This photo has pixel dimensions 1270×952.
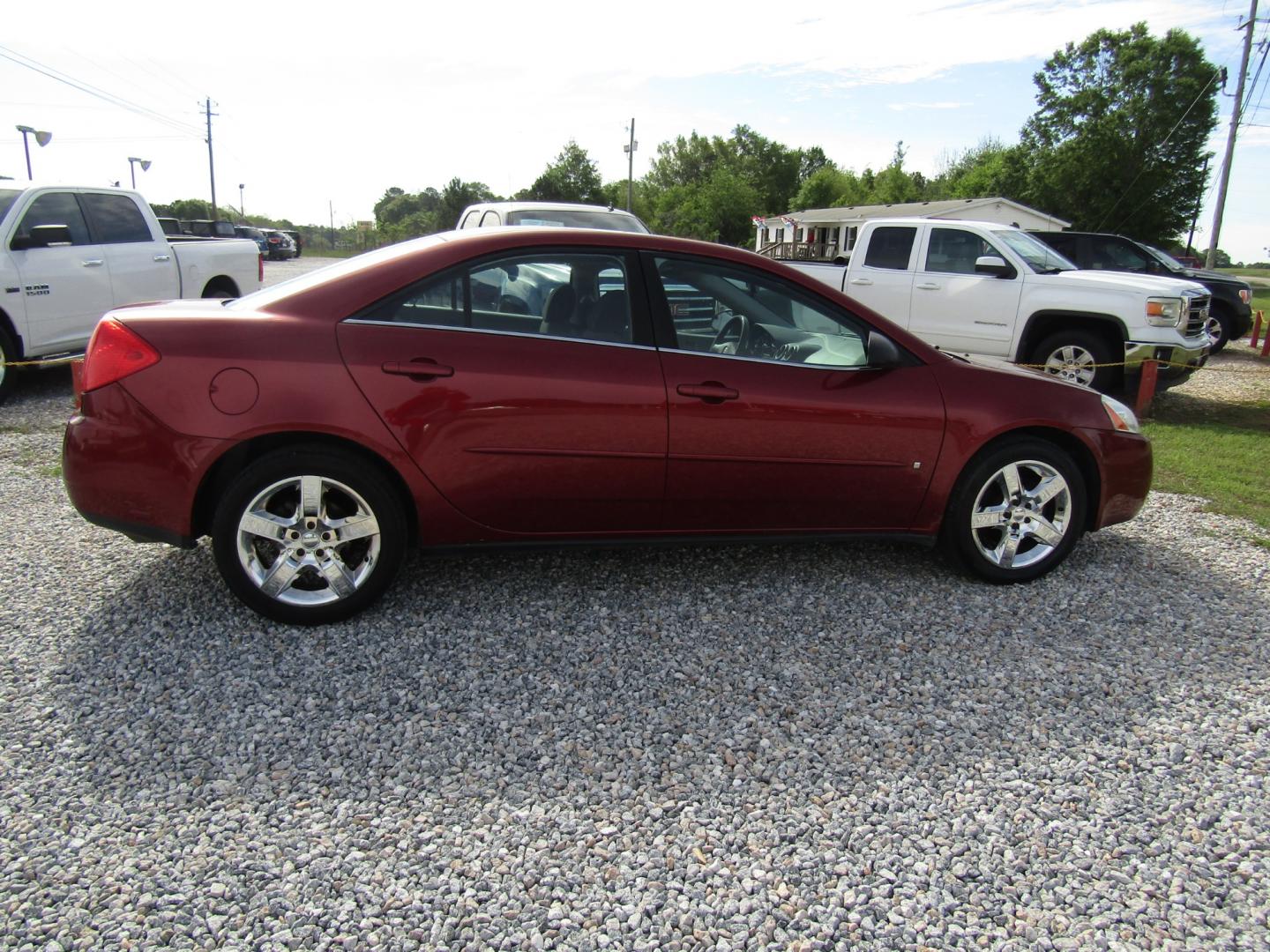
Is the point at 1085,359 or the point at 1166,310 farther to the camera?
the point at 1085,359

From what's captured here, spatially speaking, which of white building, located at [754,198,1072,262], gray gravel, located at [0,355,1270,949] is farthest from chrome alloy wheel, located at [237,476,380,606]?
white building, located at [754,198,1072,262]

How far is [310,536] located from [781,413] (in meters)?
1.98

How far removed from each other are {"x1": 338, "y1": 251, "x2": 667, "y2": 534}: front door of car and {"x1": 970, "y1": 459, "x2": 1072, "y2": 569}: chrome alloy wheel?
1631 millimetres

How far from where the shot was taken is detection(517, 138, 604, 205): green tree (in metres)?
67.4

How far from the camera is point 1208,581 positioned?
179 inches

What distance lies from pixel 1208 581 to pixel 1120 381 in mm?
5160

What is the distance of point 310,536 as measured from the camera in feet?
11.6

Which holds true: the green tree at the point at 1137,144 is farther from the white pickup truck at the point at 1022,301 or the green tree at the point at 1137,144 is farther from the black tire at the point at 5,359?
the black tire at the point at 5,359

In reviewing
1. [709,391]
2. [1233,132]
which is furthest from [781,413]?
[1233,132]

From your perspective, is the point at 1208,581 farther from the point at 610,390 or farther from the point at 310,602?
the point at 310,602

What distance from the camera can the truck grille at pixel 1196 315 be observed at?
8883mm

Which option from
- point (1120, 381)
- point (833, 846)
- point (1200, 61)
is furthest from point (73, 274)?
point (1200, 61)

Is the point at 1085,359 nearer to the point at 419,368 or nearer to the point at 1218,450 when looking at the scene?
the point at 1218,450

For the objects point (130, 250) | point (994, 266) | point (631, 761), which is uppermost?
→ point (994, 266)
